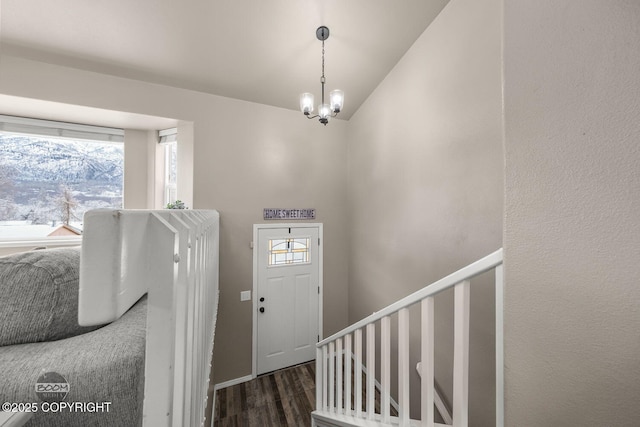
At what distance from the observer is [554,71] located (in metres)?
0.55

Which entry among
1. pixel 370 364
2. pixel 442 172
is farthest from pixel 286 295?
pixel 442 172

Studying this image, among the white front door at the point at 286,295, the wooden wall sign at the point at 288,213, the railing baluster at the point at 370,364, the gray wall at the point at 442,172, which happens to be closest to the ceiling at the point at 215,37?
the gray wall at the point at 442,172

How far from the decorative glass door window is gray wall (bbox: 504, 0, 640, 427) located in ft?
9.59

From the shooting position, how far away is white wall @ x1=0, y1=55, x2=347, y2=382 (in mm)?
2348

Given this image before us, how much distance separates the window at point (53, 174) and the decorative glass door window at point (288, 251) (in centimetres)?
200

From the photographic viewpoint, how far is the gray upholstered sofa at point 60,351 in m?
0.39

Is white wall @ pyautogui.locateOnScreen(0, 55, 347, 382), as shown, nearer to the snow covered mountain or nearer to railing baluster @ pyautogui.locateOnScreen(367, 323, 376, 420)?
the snow covered mountain

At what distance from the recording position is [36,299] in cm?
49

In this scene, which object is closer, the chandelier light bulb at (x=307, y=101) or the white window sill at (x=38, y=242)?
the chandelier light bulb at (x=307, y=101)

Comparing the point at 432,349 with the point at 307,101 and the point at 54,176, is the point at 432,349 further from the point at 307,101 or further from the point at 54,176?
the point at 54,176

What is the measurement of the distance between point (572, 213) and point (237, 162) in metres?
3.03

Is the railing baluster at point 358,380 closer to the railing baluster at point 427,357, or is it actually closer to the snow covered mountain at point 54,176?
the railing baluster at point 427,357

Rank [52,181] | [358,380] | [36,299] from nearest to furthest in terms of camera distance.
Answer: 1. [36,299]
2. [358,380]
3. [52,181]

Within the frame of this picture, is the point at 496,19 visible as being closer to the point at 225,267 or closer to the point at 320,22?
the point at 320,22
